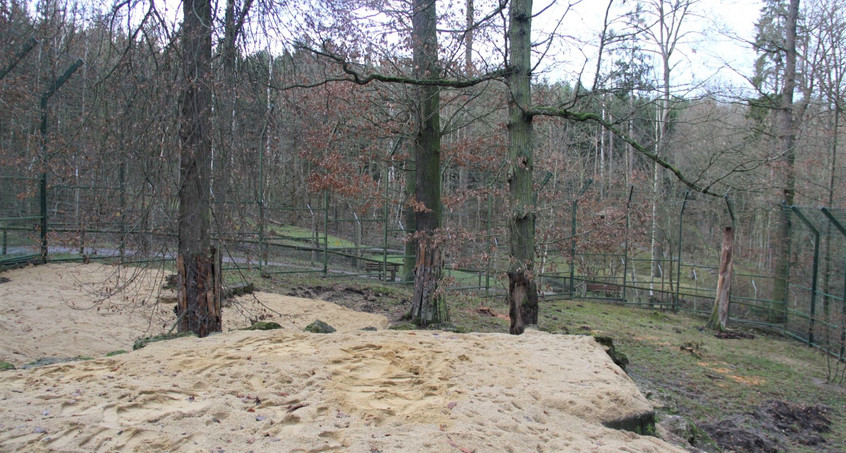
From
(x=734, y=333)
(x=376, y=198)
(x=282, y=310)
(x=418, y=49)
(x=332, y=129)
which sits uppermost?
(x=418, y=49)

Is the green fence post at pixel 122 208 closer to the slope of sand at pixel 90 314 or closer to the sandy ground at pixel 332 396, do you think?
the slope of sand at pixel 90 314

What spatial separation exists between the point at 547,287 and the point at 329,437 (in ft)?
44.5

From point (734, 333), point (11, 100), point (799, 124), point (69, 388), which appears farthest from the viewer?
point (799, 124)

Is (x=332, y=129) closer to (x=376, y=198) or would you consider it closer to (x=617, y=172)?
(x=376, y=198)

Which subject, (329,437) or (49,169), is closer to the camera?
(329,437)

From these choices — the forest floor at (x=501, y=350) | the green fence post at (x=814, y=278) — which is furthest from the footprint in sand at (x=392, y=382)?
the green fence post at (x=814, y=278)

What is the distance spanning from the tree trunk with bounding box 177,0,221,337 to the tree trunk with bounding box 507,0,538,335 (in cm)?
352

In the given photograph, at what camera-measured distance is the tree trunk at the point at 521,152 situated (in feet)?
23.7

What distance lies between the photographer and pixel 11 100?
1098cm

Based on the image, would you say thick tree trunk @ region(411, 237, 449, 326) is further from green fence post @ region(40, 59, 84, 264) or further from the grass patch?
green fence post @ region(40, 59, 84, 264)

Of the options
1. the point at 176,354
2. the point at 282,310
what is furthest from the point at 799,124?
the point at 176,354

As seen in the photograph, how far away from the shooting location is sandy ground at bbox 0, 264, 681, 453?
10.8 feet

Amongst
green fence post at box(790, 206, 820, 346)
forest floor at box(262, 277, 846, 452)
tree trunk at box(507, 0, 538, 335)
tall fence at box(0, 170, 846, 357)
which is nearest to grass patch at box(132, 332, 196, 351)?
tall fence at box(0, 170, 846, 357)

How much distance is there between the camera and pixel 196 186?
6180 millimetres
